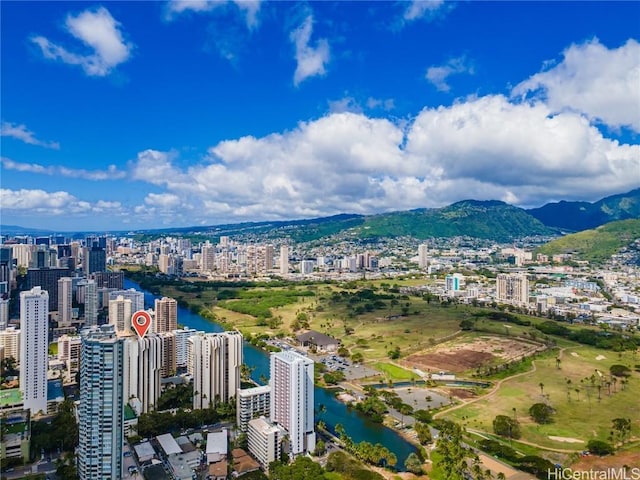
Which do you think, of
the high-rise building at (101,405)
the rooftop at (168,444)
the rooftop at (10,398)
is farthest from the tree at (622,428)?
the rooftop at (10,398)

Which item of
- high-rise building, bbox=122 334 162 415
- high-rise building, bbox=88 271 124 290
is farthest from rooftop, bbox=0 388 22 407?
high-rise building, bbox=88 271 124 290

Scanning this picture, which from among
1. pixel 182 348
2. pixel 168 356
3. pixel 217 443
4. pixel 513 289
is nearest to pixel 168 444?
pixel 217 443

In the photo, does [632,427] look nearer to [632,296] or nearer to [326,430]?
[326,430]

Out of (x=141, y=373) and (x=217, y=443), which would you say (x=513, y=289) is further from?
(x=217, y=443)

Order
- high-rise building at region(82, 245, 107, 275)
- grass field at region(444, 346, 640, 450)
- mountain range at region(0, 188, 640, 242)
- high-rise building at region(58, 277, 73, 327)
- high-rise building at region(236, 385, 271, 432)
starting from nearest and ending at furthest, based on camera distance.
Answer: high-rise building at region(236, 385, 271, 432), grass field at region(444, 346, 640, 450), high-rise building at region(58, 277, 73, 327), high-rise building at region(82, 245, 107, 275), mountain range at region(0, 188, 640, 242)

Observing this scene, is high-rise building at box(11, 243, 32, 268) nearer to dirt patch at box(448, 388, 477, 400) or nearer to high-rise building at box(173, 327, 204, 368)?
high-rise building at box(173, 327, 204, 368)

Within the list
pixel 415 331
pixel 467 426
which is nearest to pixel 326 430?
pixel 467 426
